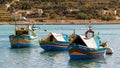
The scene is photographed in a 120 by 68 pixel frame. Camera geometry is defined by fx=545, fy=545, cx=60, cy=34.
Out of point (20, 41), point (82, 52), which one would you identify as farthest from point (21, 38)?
point (82, 52)

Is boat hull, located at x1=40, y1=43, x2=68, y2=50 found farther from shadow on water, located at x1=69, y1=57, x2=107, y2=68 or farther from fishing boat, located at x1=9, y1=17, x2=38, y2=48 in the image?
shadow on water, located at x1=69, y1=57, x2=107, y2=68

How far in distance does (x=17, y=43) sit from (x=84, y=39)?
1632 centimetres

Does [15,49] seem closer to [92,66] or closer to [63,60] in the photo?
[63,60]

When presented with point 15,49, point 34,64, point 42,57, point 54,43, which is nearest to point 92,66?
point 34,64

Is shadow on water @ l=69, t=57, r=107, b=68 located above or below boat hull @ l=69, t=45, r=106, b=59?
below

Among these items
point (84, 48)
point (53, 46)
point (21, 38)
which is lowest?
point (53, 46)

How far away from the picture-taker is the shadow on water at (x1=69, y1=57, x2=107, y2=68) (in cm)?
4528

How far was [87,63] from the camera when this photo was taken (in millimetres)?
46875

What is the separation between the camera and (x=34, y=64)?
1825 inches

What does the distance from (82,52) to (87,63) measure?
5.21 ft

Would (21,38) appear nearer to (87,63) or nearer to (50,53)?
(50,53)

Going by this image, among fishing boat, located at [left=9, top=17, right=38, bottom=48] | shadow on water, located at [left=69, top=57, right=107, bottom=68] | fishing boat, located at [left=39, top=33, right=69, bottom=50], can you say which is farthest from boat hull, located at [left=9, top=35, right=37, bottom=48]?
shadow on water, located at [left=69, top=57, right=107, bottom=68]

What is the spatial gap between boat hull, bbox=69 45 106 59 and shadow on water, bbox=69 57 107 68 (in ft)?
1.46

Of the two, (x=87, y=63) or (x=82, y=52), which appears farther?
(x=82, y=52)
